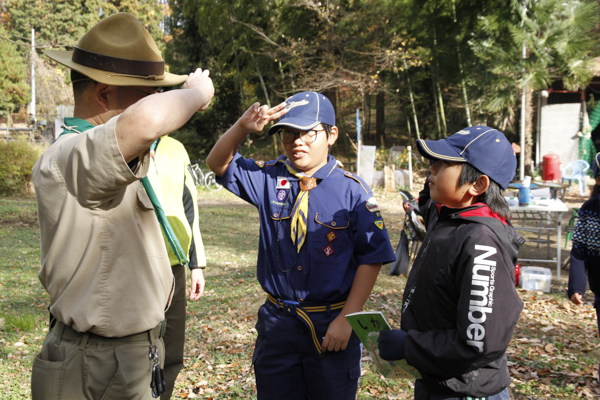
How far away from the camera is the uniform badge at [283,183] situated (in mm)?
2592

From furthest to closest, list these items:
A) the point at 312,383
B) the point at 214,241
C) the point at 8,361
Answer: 1. the point at 214,241
2. the point at 8,361
3. the point at 312,383

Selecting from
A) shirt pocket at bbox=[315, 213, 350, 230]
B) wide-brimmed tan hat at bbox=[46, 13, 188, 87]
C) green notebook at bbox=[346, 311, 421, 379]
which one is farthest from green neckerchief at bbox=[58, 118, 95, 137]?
green notebook at bbox=[346, 311, 421, 379]

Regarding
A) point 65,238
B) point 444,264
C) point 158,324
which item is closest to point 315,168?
point 444,264

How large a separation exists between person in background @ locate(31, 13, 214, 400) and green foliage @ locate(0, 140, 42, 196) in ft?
48.2

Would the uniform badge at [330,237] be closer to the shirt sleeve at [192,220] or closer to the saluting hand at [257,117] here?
the saluting hand at [257,117]

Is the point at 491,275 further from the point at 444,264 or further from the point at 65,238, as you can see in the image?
the point at 65,238

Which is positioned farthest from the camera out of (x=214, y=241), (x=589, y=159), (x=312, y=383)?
(x=589, y=159)

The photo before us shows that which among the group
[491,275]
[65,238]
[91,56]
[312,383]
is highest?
[91,56]

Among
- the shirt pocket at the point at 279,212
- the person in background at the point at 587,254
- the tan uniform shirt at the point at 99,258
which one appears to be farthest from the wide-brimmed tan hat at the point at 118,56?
the person in background at the point at 587,254

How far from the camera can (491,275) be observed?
1667 mm

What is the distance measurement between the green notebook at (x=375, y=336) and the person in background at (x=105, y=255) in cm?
79

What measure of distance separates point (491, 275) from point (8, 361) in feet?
14.6

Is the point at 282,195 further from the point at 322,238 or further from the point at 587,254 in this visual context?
the point at 587,254

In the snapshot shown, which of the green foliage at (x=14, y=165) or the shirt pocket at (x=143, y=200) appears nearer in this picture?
the shirt pocket at (x=143, y=200)
